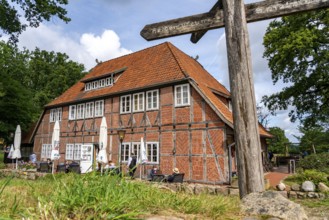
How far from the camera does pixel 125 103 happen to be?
18141 mm

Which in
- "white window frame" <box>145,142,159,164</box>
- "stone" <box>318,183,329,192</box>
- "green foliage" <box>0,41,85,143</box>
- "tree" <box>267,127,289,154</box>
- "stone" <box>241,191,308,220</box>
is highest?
"green foliage" <box>0,41,85,143</box>

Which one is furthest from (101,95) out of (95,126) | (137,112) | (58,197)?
(58,197)

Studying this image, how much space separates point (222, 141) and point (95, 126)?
9980 millimetres

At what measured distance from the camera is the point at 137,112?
17312 mm

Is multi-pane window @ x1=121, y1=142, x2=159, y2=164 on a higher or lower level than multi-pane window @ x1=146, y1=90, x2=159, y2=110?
lower

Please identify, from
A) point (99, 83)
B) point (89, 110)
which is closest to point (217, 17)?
point (89, 110)

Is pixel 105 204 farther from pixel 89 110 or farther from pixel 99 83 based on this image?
pixel 99 83

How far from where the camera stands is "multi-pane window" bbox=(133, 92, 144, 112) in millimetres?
17234

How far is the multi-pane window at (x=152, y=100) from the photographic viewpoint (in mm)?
16469

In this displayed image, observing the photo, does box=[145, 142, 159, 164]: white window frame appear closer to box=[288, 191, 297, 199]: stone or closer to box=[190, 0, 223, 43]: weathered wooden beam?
box=[288, 191, 297, 199]: stone

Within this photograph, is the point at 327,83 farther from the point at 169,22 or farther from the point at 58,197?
the point at 58,197

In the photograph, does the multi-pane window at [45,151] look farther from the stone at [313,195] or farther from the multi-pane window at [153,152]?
the stone at [313,195]

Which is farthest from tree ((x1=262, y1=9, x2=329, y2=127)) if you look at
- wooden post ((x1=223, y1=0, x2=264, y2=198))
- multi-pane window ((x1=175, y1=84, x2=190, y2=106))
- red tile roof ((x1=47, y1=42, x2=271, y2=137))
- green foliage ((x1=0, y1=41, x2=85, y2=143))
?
green foliage ((x1=0, y1=41, x2=85, y2=143))

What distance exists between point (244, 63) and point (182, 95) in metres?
11.5
